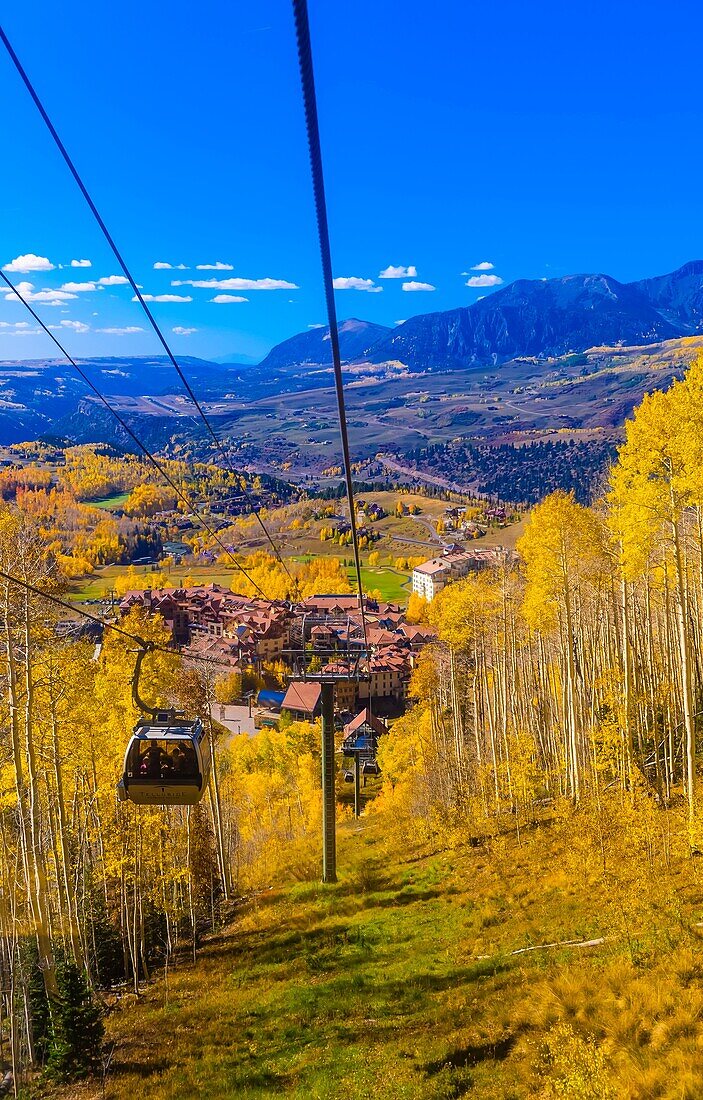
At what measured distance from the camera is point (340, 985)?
16.7m

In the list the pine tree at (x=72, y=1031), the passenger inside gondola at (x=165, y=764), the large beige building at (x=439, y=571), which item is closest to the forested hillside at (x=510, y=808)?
the pine tree at (x=72, y=1031)

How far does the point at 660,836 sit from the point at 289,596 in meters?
87.1

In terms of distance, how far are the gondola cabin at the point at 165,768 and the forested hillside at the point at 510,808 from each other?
9.64ft

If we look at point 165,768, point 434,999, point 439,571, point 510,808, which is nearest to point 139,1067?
point 434,999

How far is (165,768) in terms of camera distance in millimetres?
11477

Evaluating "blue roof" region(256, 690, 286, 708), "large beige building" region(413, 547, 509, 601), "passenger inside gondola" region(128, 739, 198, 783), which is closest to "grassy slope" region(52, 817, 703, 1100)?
"passenger inside gondola" region(128, 739, 198, 783)

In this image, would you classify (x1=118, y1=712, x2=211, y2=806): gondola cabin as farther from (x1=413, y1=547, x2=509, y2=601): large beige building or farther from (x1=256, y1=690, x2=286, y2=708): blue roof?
(x1=413, y1=547, x2=509, y2=601): large beige building

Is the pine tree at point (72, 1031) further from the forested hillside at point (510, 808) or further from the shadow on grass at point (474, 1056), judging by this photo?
the shadow on grass at point (474, 1056)

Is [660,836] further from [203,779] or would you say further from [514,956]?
[203,779]

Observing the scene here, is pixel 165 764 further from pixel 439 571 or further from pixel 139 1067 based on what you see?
pixel 439 571

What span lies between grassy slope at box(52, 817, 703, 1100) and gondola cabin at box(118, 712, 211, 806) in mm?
5419

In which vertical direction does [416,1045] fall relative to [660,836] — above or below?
below

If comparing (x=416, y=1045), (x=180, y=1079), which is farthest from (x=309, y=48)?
(x=180, y=1079)

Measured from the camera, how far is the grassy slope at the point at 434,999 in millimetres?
10492
